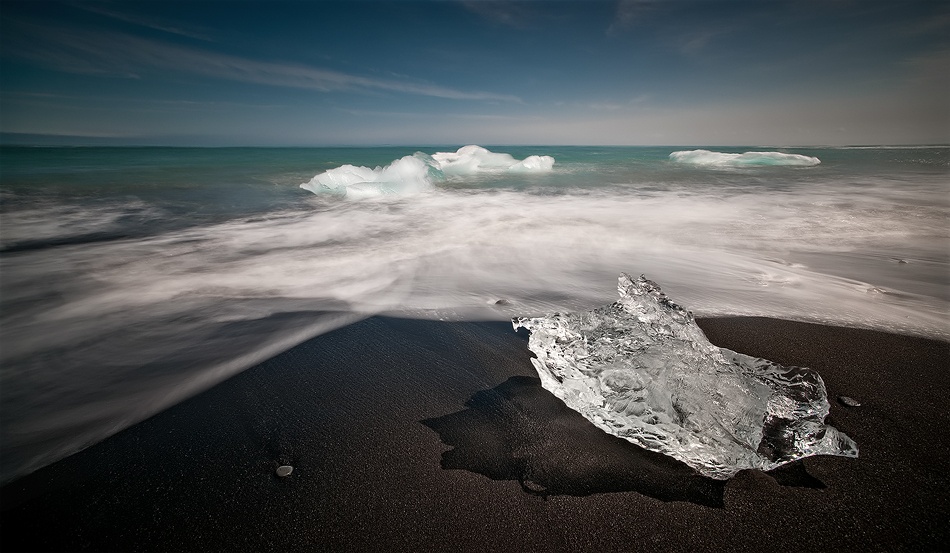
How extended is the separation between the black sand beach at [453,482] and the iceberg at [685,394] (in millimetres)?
75

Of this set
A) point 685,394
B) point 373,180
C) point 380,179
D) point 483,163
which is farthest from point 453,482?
point 483,163

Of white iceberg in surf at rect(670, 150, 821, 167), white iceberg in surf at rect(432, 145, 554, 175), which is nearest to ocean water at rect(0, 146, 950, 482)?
white iceberg in surf at rect(432, 145, 554, 175)

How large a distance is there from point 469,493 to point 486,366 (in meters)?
0.93

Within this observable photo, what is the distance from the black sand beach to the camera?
1324mm

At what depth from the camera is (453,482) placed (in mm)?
1528

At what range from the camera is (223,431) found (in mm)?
1830

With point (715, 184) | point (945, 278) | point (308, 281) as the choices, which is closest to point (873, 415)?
point (945, 278)

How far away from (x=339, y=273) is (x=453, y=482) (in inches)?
128

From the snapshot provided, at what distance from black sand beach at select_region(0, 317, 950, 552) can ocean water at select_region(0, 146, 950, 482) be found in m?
0.45

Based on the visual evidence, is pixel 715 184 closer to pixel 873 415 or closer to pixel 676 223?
pixel 676 223

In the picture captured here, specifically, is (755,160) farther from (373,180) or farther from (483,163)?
(373,180)

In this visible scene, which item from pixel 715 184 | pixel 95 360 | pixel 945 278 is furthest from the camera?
pixel 715 184

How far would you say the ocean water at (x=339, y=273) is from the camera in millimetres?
2395

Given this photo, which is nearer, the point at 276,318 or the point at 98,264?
the point at 276,318
